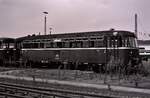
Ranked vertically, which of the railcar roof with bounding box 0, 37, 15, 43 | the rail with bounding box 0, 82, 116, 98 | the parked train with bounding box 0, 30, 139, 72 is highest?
the railcar roof with bounding box 0, 37, 15, 43

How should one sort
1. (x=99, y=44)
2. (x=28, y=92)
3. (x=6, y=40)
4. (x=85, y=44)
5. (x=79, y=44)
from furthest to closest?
(x=6, y=40), (x=79, y=44), (x=85, y=44), (x=99, y=44), (x=28, y=92)

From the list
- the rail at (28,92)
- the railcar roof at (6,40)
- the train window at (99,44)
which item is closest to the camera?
the rail at (28,92)

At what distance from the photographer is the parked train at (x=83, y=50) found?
951 inches

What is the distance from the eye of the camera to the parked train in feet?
79.3

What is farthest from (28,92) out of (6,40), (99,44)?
(6,40)

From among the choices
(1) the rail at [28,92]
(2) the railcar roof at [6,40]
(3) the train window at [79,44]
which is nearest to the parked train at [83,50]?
(3) the train window at [79,44]

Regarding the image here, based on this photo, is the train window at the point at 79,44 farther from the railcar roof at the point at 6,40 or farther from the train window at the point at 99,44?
the railcar roof at the point at 6,40

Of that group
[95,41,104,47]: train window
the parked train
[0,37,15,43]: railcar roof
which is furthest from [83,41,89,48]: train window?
[0,37,15,43]: railcar roof

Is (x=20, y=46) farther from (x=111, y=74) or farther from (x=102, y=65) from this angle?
(x=111, y=74)

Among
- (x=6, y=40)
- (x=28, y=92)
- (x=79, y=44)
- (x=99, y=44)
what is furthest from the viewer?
(x=6, y=40)

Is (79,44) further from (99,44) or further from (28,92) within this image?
(28,92)

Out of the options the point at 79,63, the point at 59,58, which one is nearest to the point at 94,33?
the point at 79,63

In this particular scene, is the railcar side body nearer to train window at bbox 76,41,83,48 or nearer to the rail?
train window at bbox 76,41,83,48

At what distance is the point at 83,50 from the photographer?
26.4m
